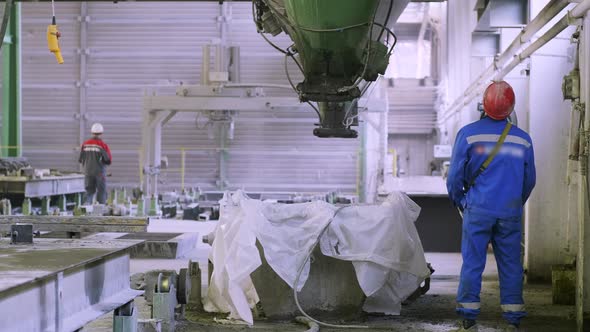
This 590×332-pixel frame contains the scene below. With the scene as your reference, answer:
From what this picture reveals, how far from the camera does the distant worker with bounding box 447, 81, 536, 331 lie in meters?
4.80

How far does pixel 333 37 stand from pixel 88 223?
1923 millimetres

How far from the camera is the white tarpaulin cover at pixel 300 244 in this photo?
199 inches

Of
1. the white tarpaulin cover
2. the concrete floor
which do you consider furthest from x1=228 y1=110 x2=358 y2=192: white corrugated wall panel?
the white tarpaulin cover

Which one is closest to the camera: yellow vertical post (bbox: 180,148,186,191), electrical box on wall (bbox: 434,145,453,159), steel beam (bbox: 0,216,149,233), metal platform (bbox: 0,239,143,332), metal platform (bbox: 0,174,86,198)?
metal platform (bbox: 0,239,143,332)

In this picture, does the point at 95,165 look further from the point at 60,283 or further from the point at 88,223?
the point at 60,283

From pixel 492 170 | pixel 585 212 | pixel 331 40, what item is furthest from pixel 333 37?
pixel 585 212

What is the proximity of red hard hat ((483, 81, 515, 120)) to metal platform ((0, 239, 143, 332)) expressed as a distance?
2405mm

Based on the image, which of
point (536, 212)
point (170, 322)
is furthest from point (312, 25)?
point (536, 212)

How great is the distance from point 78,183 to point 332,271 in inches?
381

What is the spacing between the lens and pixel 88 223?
185 inches

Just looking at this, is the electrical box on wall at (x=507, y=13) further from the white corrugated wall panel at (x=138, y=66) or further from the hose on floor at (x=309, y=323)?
the white corrugated wall panel at (x=138, y=66)

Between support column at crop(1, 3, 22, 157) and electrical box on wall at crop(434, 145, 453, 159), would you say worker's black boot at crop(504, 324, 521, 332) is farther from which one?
support column at crop(1, 3, 22, 157)

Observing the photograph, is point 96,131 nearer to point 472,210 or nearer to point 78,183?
point 78,183

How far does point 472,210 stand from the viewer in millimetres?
4828
